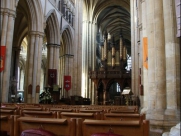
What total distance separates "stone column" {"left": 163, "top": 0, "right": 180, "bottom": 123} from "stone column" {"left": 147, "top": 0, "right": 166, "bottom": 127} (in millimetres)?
247

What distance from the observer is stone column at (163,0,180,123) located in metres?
4.89

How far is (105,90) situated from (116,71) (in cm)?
277

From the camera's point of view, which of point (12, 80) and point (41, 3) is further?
point (12, 80)

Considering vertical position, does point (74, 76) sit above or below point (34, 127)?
above

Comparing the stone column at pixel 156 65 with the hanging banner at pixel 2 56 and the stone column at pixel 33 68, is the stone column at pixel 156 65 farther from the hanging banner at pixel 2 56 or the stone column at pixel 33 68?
the stone column at pixel 33 68

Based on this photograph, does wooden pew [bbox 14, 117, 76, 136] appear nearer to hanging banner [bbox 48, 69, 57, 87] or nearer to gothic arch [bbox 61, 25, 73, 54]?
hanging banner [bbox 48, 69, 57, 87]

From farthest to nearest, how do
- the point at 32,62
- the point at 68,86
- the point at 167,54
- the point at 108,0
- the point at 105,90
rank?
1. the point at 108,0
2. the point at 105,90
3. the point at 68,86
4. the point at 32,62
5. the point at 167,54

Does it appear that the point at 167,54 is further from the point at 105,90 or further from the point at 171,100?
the point at 105,90

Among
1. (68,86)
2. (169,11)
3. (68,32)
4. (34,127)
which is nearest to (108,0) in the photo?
(68,32)

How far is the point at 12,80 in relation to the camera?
2120 centimetres

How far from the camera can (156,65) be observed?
5484 millimetres

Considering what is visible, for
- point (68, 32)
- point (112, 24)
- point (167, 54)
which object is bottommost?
point (167, 54)

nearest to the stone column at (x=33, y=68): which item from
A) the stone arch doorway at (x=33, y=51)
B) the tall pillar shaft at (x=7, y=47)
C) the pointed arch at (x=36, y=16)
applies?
the stone arch doorway at (x=33, y=51)

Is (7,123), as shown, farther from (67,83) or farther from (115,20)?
(115,20)
